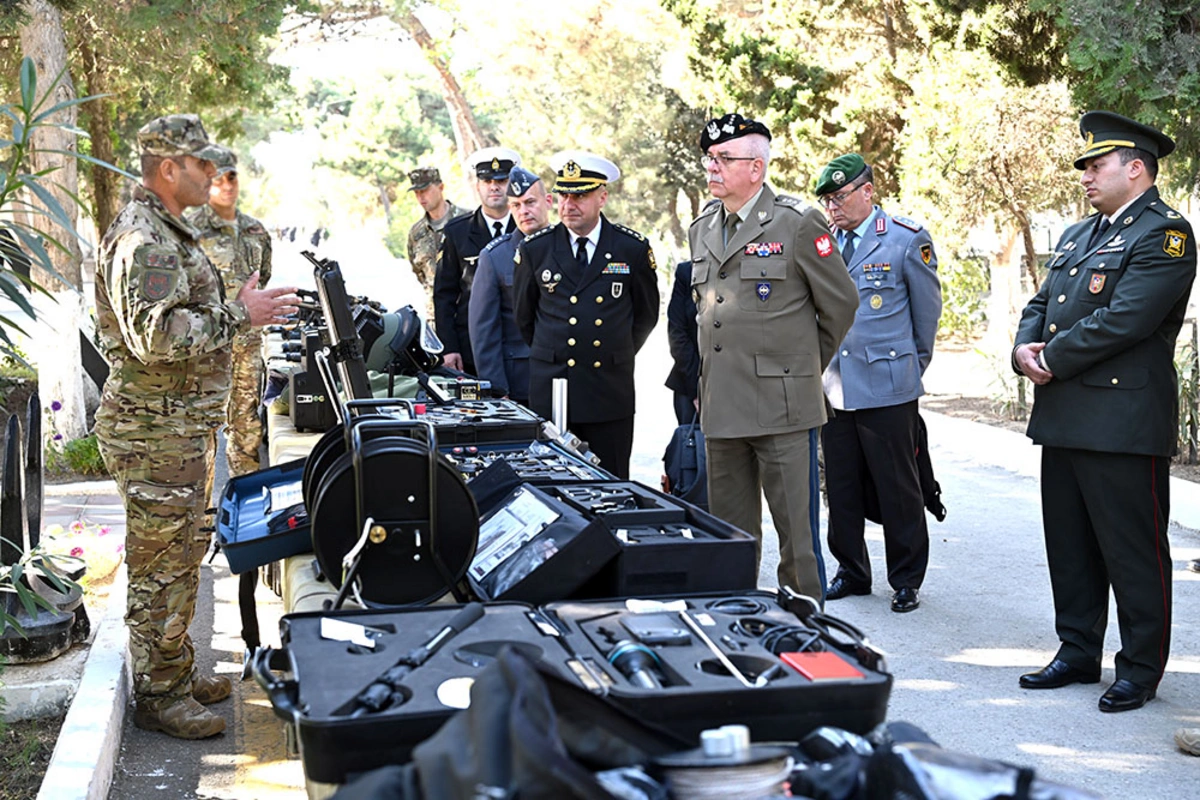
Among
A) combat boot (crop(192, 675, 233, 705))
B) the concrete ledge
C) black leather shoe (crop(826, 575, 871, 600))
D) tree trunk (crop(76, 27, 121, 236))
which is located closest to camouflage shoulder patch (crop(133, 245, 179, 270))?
the concrete ledge

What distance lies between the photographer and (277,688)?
235 cm

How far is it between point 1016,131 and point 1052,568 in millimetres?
8652

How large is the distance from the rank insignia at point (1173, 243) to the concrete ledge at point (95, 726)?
3900mm

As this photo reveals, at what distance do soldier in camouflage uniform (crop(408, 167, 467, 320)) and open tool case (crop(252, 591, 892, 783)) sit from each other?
705 cm

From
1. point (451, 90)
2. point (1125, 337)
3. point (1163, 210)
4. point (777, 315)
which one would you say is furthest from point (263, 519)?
point (451, 90)

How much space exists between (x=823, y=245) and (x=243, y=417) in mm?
4298

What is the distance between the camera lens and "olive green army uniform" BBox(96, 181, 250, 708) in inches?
169

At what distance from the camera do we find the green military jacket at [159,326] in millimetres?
4285

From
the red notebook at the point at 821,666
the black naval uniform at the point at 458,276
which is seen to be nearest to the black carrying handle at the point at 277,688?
the red notebook at the point at 821,666

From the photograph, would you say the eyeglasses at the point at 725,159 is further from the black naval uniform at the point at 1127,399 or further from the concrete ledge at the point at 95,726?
the concrete ledge at the point at 95,726

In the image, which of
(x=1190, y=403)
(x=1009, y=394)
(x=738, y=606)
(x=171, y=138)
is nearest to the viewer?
(x=738, y=606)

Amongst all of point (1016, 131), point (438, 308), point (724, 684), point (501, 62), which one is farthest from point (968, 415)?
point (501, 62)

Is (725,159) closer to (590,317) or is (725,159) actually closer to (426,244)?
(590,317)

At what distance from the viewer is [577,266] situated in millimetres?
6047
